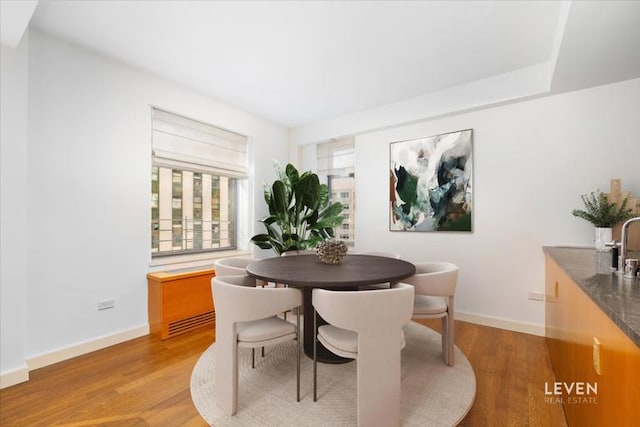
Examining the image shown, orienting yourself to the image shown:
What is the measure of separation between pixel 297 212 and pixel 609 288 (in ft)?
10.6

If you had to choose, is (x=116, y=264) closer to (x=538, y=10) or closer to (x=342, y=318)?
(x=342, y=318)

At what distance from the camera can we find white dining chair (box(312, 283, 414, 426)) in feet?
4.95

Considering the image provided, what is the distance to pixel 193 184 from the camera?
378 cm

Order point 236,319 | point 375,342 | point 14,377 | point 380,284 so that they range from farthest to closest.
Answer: point 380,284 < point 14,377 < point 236,319 < point 375,342

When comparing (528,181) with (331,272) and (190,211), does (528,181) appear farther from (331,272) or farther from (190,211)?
(190,211)

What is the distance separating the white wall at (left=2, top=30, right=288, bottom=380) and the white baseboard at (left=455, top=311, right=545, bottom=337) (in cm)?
375

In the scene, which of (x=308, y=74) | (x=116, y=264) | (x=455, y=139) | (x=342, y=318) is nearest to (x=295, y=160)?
(x=308, y=74)

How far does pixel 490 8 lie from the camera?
2.07 m

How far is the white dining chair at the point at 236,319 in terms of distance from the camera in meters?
1.67

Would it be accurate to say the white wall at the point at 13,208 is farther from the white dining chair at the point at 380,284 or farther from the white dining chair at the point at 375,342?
the white dining chair at the point at 380,284

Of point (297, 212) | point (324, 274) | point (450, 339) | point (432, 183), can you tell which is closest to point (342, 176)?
point (297, 212)

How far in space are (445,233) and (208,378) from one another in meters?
3.03

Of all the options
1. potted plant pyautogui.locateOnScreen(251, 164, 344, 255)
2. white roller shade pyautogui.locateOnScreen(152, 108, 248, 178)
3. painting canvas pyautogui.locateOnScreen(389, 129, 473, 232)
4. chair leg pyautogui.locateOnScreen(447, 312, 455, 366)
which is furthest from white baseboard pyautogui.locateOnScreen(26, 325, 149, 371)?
painting canvas pyautogui.locateOnScreen(389, 129, 473, 232)

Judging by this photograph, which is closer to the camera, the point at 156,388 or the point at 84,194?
the point at 156,388
